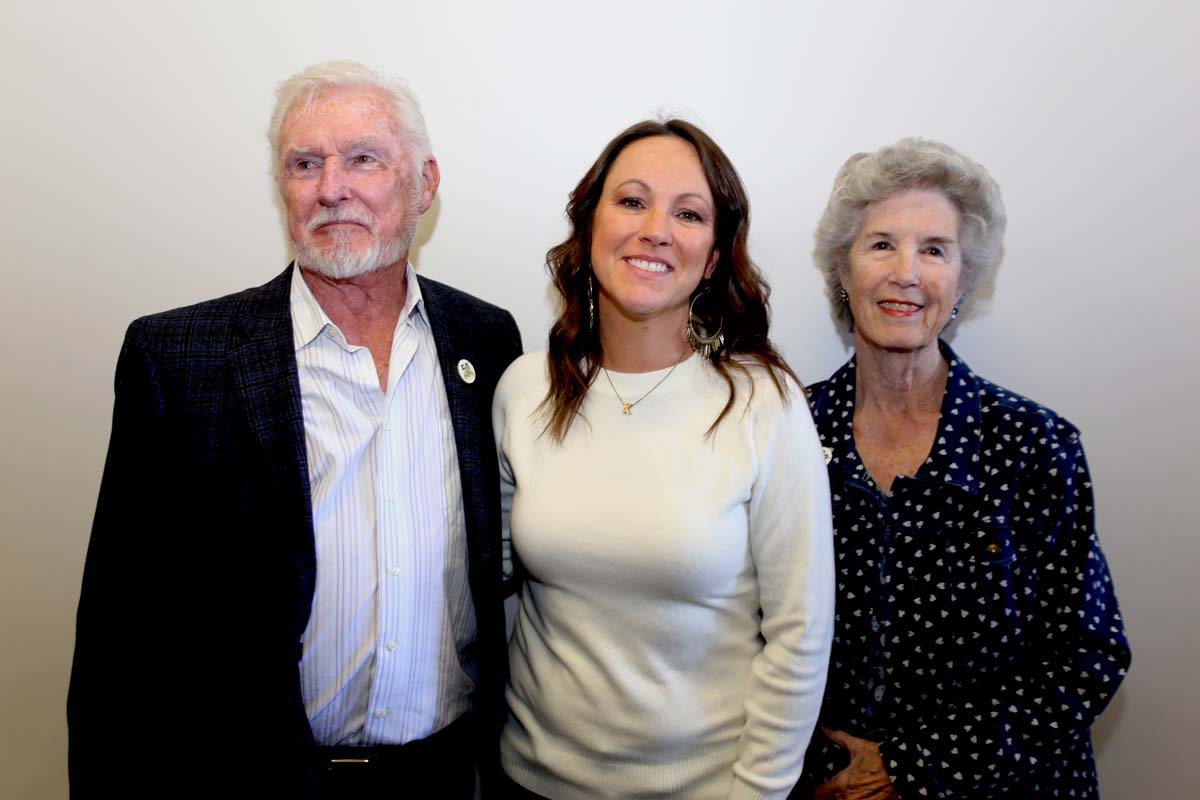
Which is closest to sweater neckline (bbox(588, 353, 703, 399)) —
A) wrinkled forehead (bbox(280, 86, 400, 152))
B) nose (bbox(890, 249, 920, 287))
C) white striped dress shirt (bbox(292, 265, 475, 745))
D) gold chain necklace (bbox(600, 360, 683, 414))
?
gold chain necklace (bbox(600, 360, 683, 414))

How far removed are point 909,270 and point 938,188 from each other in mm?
219

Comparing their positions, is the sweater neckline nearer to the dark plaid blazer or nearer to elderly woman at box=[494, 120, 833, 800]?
elderly woman at box=[494, 120, 833, 800]

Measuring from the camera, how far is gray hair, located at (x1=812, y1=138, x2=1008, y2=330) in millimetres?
1771

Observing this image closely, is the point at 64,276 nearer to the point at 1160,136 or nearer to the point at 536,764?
the point at 536,764

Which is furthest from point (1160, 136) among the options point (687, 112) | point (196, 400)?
point (196, 400)

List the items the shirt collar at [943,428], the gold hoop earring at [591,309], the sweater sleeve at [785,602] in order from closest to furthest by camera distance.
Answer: the sweater sleeve at [785,602]
the shirt collar at [943,428]
the gold hoop earring at [591,309]

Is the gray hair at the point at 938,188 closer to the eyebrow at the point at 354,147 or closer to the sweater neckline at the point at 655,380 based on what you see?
the sweater neckline at the point at 655,380

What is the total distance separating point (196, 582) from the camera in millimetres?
1529

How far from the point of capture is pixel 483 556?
1.67m

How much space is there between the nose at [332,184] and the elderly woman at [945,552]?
118 centimetres

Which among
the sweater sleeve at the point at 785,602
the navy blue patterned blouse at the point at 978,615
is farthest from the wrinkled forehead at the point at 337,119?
the navy blue patterned blouse at the point at 978,615

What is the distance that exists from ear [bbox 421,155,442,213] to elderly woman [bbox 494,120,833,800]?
0.42 metres

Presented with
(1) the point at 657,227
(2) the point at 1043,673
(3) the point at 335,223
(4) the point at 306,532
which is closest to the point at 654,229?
(1) the point at 657,227

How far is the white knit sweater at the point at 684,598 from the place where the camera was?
1.51 m
